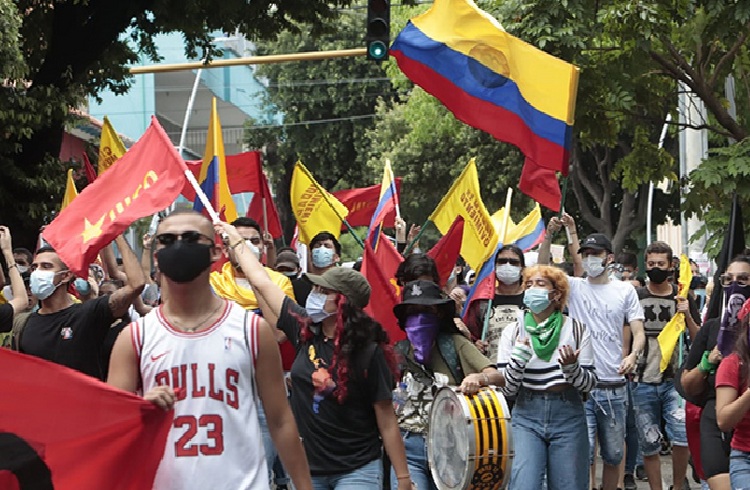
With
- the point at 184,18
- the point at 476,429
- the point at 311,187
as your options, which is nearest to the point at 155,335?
the point at 476,429

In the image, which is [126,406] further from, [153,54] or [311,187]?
[153,54]

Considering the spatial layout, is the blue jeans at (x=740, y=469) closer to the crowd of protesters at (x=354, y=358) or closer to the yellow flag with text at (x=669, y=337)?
the crowd of protesters at (x=354, y=358)

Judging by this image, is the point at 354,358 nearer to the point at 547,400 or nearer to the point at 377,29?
the point at 547,400

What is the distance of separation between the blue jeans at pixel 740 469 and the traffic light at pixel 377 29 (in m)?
10.0

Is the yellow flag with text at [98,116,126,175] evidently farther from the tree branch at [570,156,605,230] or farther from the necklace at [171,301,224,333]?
the tree branch at [570,156,605,230]

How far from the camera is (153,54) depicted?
65.0 feet

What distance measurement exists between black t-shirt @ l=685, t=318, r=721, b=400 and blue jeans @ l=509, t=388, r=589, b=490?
866 mm

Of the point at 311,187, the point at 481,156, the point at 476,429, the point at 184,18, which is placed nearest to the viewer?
the point at 476,429

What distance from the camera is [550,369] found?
827 centimetres

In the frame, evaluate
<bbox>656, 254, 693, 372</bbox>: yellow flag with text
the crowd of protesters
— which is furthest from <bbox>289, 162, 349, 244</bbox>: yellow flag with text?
<bbox>656, 254, 693, 372</bbox>: yellow flag with text

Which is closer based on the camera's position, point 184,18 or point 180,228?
point 180,228

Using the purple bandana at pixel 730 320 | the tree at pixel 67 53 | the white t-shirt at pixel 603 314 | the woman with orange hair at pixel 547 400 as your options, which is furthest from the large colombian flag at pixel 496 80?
the tree at pixel 67 53

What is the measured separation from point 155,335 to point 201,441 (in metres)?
0.39

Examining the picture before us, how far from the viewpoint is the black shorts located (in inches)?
284
